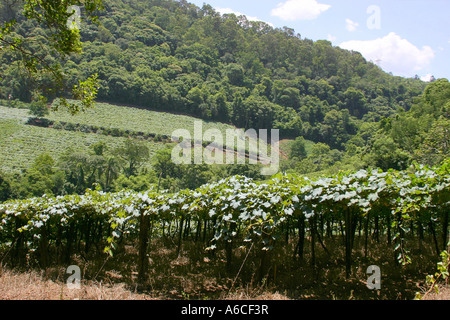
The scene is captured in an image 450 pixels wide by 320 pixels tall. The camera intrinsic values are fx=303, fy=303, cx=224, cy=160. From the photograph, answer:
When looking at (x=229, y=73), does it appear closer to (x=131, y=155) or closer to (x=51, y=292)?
(x=131, y=155)

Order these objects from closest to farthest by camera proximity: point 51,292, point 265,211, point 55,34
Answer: point 51,292
point 265,211
point 55,34

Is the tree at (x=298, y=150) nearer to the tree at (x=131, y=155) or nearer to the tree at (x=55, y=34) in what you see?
the tree at (x=131, y=155)

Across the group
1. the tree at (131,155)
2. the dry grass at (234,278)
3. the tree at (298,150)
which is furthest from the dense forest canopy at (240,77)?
the dry grass at (234,278)

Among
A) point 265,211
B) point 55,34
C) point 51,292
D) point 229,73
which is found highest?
point 229,73

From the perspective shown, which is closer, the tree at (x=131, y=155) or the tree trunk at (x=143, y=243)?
the tree trunk at (x=143, y=243)

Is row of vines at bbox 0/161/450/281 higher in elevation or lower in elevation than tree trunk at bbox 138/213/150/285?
higher

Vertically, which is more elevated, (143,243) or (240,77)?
(240,77)

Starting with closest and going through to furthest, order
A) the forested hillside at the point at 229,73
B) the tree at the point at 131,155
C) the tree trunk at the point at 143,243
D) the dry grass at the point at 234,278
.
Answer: the dry grass at the point at 234,278, the tree trunk at the point at 143,243, the tree at the point at 131,155, the forested hillside at the point at 229,73

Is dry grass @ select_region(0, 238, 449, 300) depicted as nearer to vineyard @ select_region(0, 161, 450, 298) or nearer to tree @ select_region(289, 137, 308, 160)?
vineyard @ select_region(0, 161, 450, 298)

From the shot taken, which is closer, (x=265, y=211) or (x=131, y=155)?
(x=265, y=211)

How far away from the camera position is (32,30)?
88500 mm

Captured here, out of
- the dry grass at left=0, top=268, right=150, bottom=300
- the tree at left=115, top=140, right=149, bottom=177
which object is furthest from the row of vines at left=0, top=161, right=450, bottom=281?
the tree at left=115, top=140, right=149, bottom=177

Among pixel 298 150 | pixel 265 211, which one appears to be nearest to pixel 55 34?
pixel 265 211
